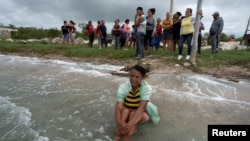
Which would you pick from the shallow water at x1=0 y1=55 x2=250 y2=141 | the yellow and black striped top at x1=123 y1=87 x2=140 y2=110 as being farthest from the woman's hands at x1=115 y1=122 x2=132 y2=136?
the yellow and black striped top at x1=123 y1=87 x2=140 y2=110

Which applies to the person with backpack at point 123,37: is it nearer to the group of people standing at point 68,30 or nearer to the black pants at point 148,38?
the black pants at point 148,38

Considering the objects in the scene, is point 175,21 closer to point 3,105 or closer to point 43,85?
point 43,85

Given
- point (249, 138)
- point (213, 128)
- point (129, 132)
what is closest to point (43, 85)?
point (129, 132)

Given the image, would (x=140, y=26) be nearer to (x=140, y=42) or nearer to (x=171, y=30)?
(x=140, y=42)

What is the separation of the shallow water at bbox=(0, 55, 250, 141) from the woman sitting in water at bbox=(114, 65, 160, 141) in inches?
10.3

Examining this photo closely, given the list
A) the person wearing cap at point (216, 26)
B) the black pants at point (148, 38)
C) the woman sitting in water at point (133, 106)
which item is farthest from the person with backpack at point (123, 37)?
the woman sitting in water at point (133, 106)

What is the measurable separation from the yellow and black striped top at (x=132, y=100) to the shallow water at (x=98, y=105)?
44 cm

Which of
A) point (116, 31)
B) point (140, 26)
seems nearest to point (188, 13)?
point (140, 26)

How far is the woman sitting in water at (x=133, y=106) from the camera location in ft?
12.4

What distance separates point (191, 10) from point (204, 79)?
2848 mm

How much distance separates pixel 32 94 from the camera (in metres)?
6.22

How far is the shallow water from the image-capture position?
4125mm

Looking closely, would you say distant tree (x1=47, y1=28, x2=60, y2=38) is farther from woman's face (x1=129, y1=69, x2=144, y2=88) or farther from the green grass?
woman's face (x1=129, y1=69, x2=144, y2=88)

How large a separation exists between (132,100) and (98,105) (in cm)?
143
